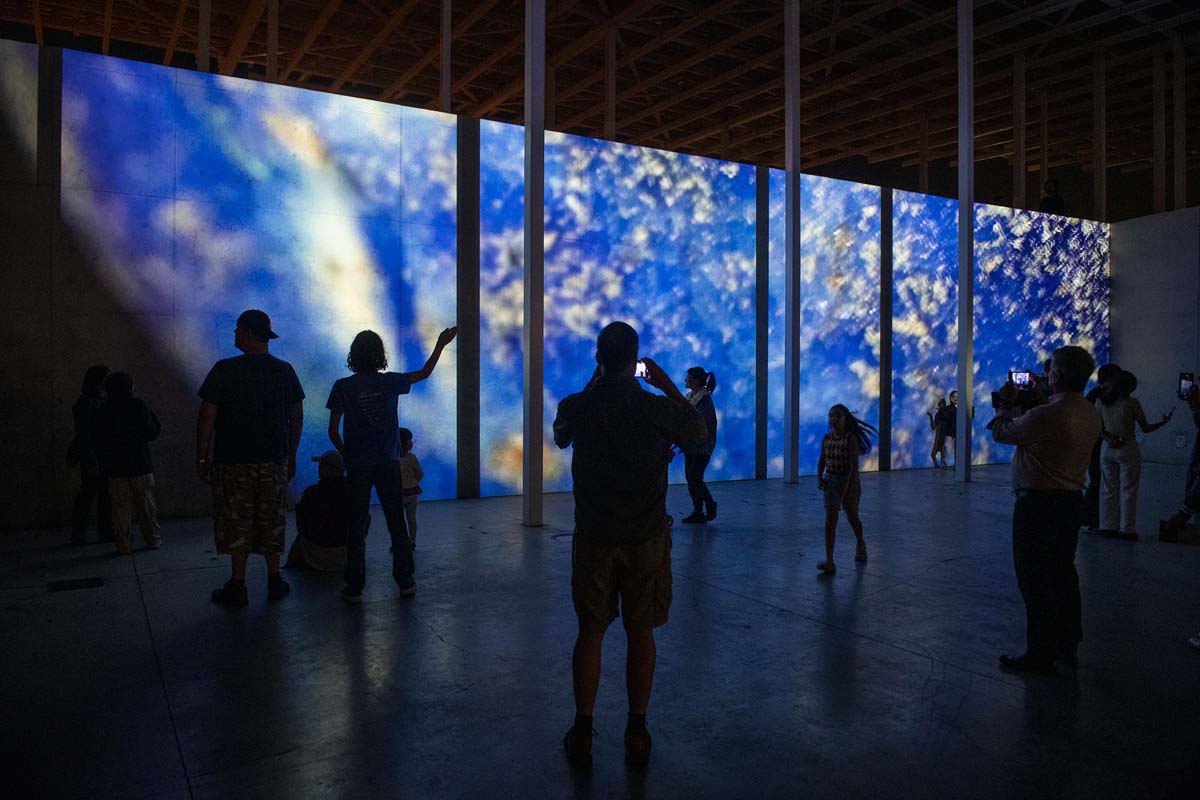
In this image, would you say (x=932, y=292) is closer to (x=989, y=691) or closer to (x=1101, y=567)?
(x=1101, y=567)

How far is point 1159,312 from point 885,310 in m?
5.60

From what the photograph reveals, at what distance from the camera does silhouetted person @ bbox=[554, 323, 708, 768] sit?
8.29ft

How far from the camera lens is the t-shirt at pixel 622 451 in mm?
2523

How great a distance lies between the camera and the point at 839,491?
5.25 m

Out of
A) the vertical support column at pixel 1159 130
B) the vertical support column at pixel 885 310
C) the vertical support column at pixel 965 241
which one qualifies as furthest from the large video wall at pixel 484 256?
the vertical support column at pixel 1159 130

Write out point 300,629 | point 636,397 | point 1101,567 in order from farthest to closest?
1. point 1101,567
2. point 300,629
3. point 636,397

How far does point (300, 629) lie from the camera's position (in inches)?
154

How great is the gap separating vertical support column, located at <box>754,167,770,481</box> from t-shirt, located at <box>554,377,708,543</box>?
8263mm

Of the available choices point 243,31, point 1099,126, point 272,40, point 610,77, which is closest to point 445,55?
point 272,40

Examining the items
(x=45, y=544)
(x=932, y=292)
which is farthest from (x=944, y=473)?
(x=45, y=544)

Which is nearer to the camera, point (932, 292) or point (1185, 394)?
point (1185, 394)

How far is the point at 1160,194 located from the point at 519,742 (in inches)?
628

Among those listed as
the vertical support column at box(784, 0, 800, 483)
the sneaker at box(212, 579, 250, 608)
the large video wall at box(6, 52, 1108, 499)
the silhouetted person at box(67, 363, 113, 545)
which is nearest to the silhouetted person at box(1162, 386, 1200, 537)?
the vertical support column at box(784, 0, 800, 483)

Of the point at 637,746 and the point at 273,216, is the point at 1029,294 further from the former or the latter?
the point at 637,746
